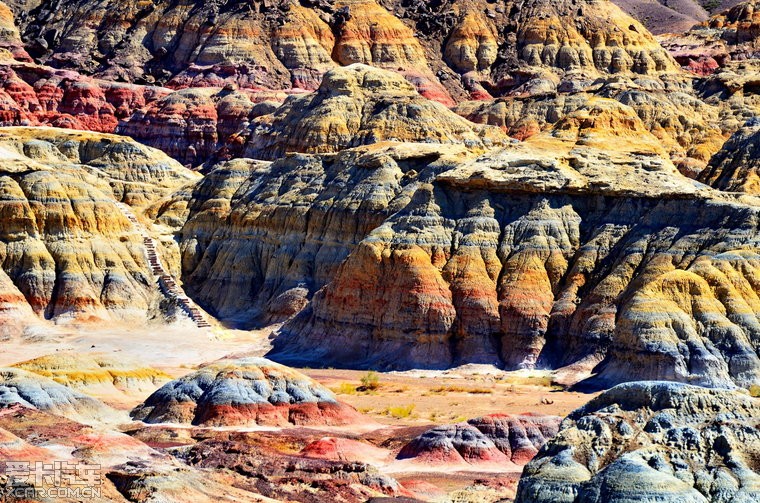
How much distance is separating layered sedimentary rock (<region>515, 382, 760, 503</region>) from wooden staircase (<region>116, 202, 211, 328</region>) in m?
63.2

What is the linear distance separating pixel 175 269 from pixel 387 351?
1091 inches

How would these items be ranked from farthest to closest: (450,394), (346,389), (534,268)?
(534,268), (346,389), (450,394)

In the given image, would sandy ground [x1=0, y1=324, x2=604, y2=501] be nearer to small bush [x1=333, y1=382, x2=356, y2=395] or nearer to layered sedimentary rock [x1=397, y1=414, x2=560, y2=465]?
small bush [x1=333, y1=382, x2=356, y2=395]

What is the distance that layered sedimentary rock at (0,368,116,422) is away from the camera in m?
62.9

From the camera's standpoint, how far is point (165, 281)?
352ft

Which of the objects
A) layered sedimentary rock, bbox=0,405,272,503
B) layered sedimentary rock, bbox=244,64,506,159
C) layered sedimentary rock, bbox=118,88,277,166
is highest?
layered sedimentary rock, bbox=0,405,272,503

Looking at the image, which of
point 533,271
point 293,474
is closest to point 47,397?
Answer: point 293,474

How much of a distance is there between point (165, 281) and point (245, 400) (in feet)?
138

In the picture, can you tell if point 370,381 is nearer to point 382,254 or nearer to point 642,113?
point 382,254

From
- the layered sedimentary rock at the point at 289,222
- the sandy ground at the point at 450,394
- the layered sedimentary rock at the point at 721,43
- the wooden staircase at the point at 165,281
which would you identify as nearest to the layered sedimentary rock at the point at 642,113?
the layered sedimentary rock at the point at 289,222

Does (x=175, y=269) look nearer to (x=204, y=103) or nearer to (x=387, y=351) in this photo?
(x=387, y=351)

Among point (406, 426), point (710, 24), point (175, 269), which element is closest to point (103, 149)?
point (175, 269)

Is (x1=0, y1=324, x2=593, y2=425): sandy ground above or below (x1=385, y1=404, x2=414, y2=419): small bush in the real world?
below

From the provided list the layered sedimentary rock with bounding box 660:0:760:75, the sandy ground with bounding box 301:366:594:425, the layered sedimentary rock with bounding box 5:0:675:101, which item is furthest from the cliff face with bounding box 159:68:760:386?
the layered sedimentary rock with bounding box 660:0:760:75
